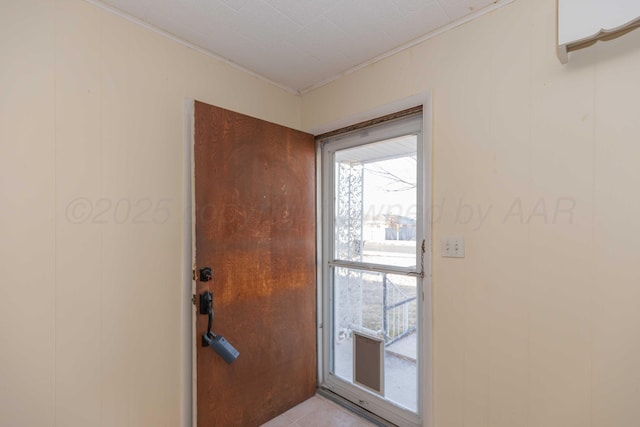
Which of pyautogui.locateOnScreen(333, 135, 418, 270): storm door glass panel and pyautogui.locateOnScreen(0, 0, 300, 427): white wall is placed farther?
pyautogui.locateOnScreen(333, 135, 418, 270): storm door glass panel

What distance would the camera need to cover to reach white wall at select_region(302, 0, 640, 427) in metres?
1.10

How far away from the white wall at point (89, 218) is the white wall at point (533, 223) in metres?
1.44

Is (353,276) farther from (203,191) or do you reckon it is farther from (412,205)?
(203,191)

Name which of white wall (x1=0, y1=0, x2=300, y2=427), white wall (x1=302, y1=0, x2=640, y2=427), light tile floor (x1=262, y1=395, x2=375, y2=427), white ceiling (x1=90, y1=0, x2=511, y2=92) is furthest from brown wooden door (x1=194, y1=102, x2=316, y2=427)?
white wall (x1=302, y1=0, x2=640, y2=427)

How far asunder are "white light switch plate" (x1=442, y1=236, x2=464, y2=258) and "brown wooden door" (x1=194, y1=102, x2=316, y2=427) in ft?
3.20

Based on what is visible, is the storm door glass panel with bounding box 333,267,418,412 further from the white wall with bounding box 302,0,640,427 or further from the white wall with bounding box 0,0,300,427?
the white wall with bounding box 0,0,300,427

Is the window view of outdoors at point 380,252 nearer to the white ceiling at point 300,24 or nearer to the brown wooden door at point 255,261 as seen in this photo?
the brown wooden door at point 255,261

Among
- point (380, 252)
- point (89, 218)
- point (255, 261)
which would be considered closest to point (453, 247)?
point (380, 252)

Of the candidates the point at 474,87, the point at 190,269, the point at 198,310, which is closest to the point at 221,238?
the point at 190,269

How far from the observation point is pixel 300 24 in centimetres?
150

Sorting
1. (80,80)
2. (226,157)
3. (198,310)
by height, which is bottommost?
(198,310)

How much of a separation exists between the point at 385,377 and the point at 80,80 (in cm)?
241

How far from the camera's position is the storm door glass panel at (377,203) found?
186 centimetres

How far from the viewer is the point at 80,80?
1310mm
